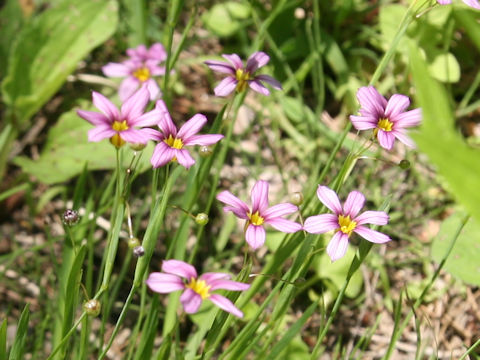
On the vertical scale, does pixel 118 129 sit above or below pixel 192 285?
above

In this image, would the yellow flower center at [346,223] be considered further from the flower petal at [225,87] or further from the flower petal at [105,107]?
the flower petal at [105,107]

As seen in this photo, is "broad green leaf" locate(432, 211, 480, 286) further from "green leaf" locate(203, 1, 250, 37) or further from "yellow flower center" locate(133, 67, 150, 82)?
"green leaf" locate(203, 1, 250, 37)

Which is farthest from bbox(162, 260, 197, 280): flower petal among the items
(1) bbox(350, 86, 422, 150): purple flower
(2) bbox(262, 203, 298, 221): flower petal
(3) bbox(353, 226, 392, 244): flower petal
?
(1) bbox(350, 86, 422, 150): purple flower

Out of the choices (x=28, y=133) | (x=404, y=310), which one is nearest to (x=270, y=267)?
(x=404, y=310)

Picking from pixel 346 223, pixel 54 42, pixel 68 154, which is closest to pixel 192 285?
pixel 346 223

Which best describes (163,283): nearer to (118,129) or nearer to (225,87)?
(118,129)

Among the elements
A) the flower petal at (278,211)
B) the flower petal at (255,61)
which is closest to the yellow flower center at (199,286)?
the flower petal at (278,211)
